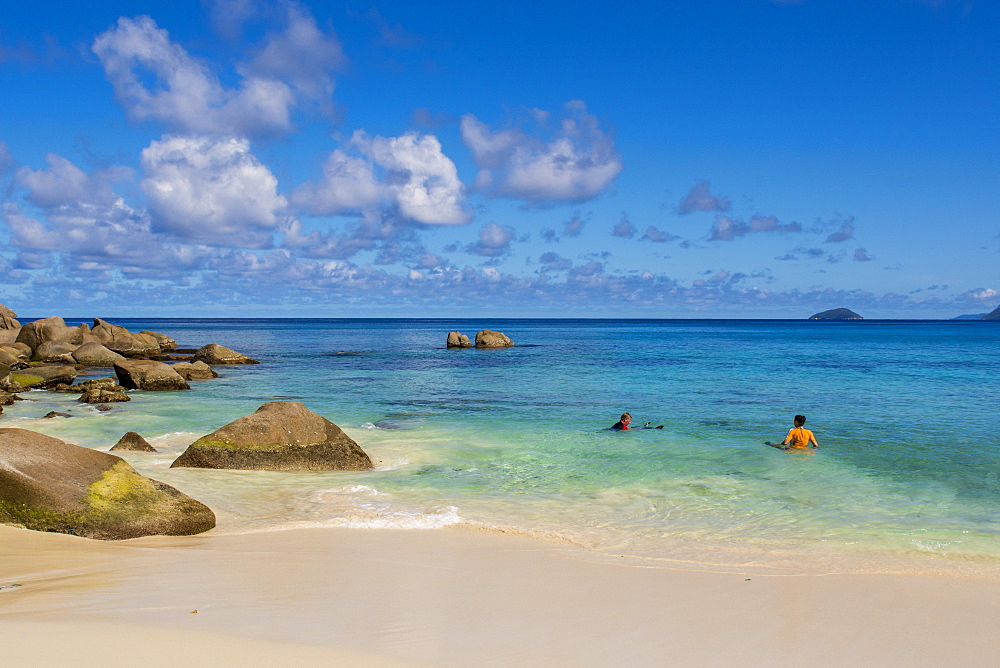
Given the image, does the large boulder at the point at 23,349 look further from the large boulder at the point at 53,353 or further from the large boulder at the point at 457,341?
the large boulder at the point at 457,341

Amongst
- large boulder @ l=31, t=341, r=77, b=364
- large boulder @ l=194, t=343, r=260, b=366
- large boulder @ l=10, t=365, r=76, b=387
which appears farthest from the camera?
large boulder @ l=31, t=341, r=77, b=364

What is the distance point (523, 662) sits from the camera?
15.2ft

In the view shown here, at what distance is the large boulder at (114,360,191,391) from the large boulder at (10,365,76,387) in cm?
273

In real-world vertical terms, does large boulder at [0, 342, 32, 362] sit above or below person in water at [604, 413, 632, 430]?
below

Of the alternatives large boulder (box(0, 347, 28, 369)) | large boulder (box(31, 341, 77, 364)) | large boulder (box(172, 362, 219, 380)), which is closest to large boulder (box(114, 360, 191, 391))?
large boulder (box(172, 362, 219, 380))

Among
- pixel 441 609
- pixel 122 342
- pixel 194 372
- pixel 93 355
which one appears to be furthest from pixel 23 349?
pixel 441 609

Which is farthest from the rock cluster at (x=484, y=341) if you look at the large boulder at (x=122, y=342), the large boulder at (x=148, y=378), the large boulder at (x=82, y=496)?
the large boulder at (x=82, y=496)

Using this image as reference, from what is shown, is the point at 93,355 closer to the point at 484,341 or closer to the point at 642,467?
the point at 484,341

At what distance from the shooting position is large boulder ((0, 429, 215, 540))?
24.3 ft

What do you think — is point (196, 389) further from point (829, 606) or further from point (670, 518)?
point (829, 606)

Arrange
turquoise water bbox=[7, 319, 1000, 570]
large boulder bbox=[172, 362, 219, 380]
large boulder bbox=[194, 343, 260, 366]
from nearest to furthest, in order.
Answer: turquoise water bbox=[7, 319, 1000, 570], large boulder bbox=[172, 362, 219, 380], large boulder bbox=[194, 343, 260, 366]

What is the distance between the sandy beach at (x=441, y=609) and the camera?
4.63 m

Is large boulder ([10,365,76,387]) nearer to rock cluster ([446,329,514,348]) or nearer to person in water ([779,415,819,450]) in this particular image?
person in water ([779,415,819,450])

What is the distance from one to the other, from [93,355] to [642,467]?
4171cm
